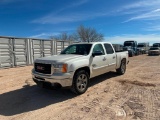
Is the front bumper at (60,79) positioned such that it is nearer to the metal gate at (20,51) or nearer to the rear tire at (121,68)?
the rear tire at (121,68)

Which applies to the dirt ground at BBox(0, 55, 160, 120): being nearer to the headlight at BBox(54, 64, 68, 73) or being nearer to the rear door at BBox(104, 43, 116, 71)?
the headlight at BBox(54, 64, 68, 73)

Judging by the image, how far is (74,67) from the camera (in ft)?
17.4

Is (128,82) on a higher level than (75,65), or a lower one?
lower

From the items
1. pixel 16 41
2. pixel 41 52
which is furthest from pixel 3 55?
pixel 41 52

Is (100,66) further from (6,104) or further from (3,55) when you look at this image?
(3,55)

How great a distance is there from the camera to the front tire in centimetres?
543

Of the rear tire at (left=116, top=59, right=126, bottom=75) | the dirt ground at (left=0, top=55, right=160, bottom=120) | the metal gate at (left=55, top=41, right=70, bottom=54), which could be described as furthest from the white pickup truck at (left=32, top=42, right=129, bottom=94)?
the metal gate at (left=55, top=41, right=70, bottom=54)

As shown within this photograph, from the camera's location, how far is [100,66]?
6.72 metres

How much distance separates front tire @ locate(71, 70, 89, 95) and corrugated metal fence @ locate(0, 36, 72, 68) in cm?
906

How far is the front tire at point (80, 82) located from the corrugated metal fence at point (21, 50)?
9.06 meters

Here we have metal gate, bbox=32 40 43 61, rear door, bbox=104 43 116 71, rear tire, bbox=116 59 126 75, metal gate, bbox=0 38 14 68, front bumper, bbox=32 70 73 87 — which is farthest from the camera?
metal gate, bbox=32 40 43 61

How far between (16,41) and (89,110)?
11.1 meters

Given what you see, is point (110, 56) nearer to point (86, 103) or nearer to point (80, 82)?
point (80, 82)

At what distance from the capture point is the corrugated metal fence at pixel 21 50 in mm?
12673
